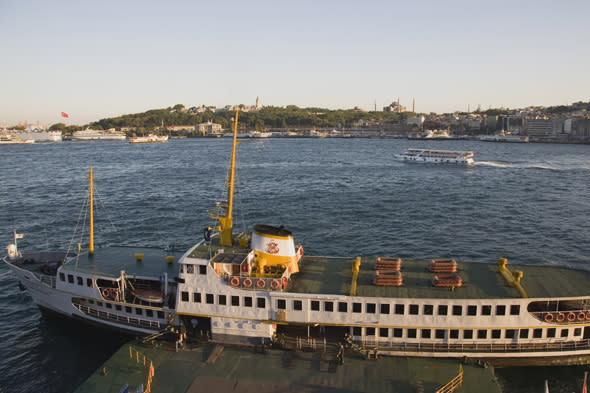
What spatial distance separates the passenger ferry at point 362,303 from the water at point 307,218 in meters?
2.93

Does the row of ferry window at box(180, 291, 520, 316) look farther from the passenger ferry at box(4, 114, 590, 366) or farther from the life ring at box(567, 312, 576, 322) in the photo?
the life ring at box(567, 312, 576, 322)

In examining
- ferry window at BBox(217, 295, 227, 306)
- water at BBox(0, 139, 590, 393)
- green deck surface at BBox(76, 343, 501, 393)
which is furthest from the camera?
water at BBox(0, 139, 590, 393)

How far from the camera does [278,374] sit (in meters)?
18.7

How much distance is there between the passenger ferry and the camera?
65.6 feet

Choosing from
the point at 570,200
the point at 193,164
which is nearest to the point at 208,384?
the point at 570,200

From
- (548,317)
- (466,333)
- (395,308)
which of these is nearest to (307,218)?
(395,308)

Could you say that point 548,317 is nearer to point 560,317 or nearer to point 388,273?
point 560,317

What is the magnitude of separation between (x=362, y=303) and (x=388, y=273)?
8.66ft

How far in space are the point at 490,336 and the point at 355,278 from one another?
22.3 ft

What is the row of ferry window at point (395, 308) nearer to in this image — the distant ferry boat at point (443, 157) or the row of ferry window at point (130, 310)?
the row of ferry window at point (130, 310)

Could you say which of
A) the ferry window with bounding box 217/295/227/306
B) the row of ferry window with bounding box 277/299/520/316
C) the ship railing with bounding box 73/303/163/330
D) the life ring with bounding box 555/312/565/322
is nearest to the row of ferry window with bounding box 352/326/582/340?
the life ring with bounding box 555/312/565/322

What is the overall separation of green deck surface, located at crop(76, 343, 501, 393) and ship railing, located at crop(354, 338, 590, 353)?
0.61 meters

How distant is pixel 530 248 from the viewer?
43188 mm

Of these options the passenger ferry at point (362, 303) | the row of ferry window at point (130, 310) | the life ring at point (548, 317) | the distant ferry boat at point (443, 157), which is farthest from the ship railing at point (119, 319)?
the distant ferry boat at point (443, 157)
